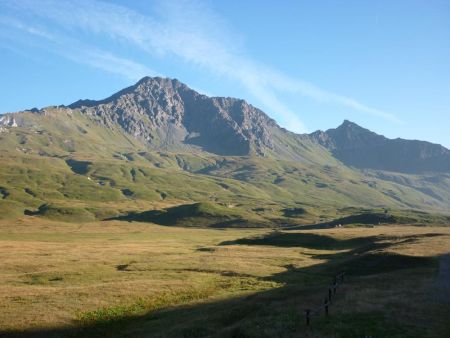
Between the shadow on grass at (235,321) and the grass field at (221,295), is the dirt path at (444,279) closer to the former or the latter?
the grass field at (221,295)

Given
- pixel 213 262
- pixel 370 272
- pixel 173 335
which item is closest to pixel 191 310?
pixel 173 335

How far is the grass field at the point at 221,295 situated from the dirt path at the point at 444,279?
646 millimetres

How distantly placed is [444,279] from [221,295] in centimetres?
2854

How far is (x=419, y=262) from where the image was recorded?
2766 inches

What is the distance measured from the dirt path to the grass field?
646mm

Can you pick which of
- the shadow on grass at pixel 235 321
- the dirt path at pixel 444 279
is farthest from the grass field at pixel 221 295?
the dirt path at pixel 444 279

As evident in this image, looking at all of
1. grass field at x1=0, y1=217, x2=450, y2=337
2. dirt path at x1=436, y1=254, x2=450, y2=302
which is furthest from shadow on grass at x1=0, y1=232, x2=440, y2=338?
dirt path at x1=436, y1=254, x2=450, y2=302

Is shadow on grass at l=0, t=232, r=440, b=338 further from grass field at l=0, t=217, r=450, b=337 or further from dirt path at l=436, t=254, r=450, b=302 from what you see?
dirt path at l=436, t=254, r=450, b=302

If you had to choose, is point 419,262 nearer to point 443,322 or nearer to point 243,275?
point 243,275

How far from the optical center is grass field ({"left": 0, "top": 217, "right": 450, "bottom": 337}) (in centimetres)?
3656

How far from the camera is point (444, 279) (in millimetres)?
52625

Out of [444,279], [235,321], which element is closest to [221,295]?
[235,321]

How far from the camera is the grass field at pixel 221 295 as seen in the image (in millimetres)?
36562

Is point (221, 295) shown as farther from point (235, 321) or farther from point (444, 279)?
point (444, 279)
